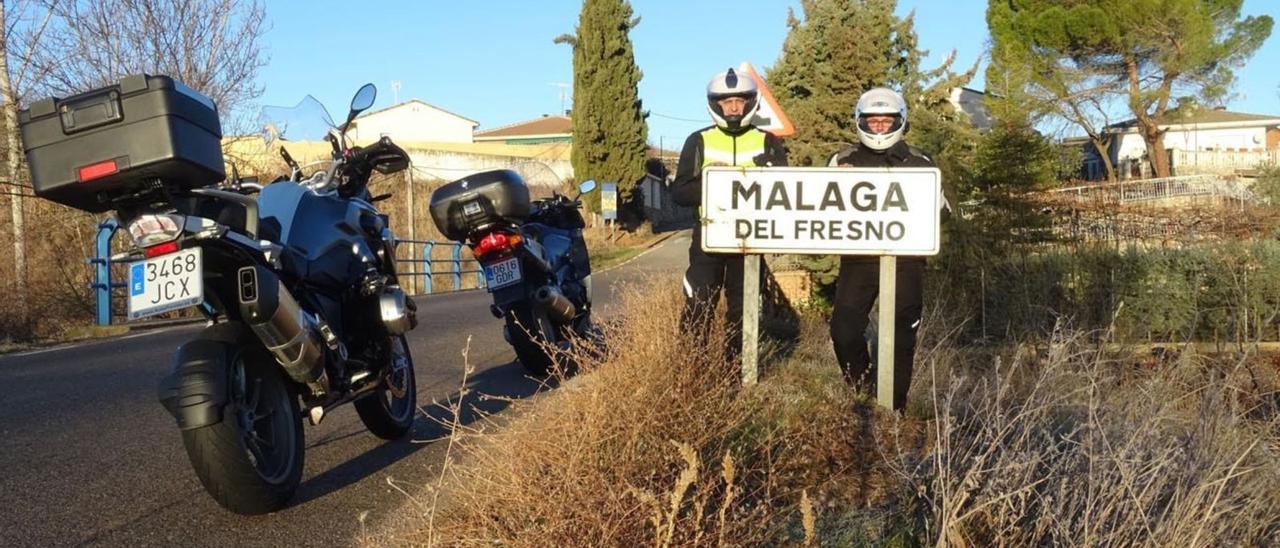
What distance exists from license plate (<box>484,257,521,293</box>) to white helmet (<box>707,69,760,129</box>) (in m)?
1.77

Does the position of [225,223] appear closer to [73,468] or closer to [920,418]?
[73,468]

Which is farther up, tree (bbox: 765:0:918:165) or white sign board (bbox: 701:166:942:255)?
tree (bbox: 765:0:918:165)

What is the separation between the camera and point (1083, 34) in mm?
38969

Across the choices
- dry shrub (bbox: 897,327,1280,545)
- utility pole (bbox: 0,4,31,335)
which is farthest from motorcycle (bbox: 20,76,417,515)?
utility pole (bbox: 0,4,31,335)

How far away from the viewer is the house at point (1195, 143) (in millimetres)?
40219

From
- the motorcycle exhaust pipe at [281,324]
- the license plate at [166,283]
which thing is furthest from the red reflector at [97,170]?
the motorcycle exhaust pipe at [281,324]

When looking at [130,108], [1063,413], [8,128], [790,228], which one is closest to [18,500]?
[130,108]

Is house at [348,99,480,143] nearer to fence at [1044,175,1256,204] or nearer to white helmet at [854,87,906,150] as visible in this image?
fence at [1044,175,1256,204]

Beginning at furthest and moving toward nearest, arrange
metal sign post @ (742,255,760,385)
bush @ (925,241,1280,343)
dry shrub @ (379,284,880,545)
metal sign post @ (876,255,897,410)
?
1. bush @ (925,241,1280,343)
2. metal sign post @ (742,255,760,385)
3. metal sign post @ (876,255,897,410)
4. dry shrub @ (379,284,880,545)

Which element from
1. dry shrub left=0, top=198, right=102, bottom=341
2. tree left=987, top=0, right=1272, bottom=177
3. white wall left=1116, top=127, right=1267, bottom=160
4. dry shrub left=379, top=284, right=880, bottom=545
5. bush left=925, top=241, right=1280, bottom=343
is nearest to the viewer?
dry shrub left=379, top=284, right=880, bottom=545

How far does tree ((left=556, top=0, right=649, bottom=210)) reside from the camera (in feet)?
149

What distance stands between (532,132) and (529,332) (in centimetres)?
7506

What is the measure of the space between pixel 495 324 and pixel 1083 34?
33.7 metres

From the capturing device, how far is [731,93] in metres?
5.42
